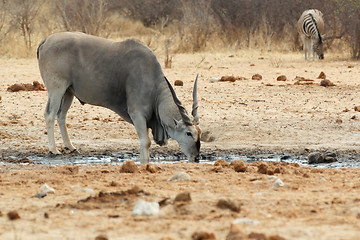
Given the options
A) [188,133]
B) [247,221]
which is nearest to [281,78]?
[188,133]

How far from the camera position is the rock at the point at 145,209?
495cm

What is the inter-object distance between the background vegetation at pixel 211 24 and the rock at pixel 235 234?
49.7 ft

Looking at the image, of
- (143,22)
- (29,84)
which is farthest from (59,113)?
(143,22)

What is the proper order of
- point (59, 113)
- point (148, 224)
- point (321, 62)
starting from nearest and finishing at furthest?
point (148, 224)
point (59, 113)
point (321, 62)

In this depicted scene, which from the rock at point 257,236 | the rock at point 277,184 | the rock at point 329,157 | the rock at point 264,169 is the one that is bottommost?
the rock at point 329,157

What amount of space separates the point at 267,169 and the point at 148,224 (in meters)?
2.56

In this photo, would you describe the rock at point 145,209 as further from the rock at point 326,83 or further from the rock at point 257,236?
the rock at point 326,83

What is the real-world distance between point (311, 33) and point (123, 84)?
13.0m

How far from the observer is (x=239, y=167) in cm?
714

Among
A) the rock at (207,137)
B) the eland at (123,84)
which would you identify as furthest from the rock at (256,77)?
the eland at (123,84)

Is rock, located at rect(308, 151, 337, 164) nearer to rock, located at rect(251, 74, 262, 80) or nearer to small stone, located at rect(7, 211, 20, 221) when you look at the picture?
small stone, located at rect(7, 211, 20, 221)

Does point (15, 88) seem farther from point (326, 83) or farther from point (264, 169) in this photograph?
point (264, 169)

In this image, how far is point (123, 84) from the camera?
877 cm

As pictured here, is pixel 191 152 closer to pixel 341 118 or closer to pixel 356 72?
pixel 341 118
